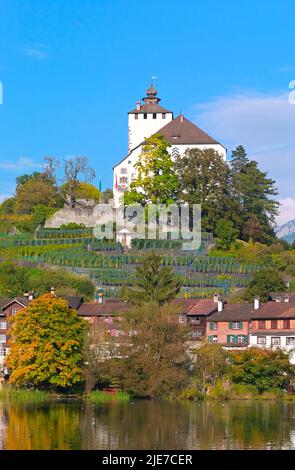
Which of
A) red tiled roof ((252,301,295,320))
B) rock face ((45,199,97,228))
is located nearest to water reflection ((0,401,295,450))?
red tiled roof ((252,301,295,320))

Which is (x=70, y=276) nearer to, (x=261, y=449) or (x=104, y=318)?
(x=104, y=318)

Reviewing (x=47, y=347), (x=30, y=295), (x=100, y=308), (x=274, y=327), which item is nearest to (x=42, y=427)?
(x=47, y=347)

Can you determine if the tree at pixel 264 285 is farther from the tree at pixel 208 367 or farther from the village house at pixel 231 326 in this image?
the tree at pixel 208 367

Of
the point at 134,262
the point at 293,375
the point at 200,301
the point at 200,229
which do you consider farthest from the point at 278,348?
the point at 200,229

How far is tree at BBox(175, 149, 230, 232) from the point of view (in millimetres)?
106562

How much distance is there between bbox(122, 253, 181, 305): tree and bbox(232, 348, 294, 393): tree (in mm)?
10079

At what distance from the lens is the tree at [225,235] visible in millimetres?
103938

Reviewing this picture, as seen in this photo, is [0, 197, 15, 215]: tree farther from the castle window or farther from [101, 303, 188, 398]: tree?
[101, 303, 188, 398]: tree

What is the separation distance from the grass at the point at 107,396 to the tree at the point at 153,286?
10535 millimetres

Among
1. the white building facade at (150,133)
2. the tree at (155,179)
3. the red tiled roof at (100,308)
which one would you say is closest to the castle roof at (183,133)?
the white building facade at (150,133)

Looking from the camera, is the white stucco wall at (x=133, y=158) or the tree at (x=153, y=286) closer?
the tree at (x=153, y=286)

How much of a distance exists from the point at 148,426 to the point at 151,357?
1450 centimetres

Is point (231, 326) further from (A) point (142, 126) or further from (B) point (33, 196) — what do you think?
(A) point (142, 126)

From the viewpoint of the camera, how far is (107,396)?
6775 centimetres
